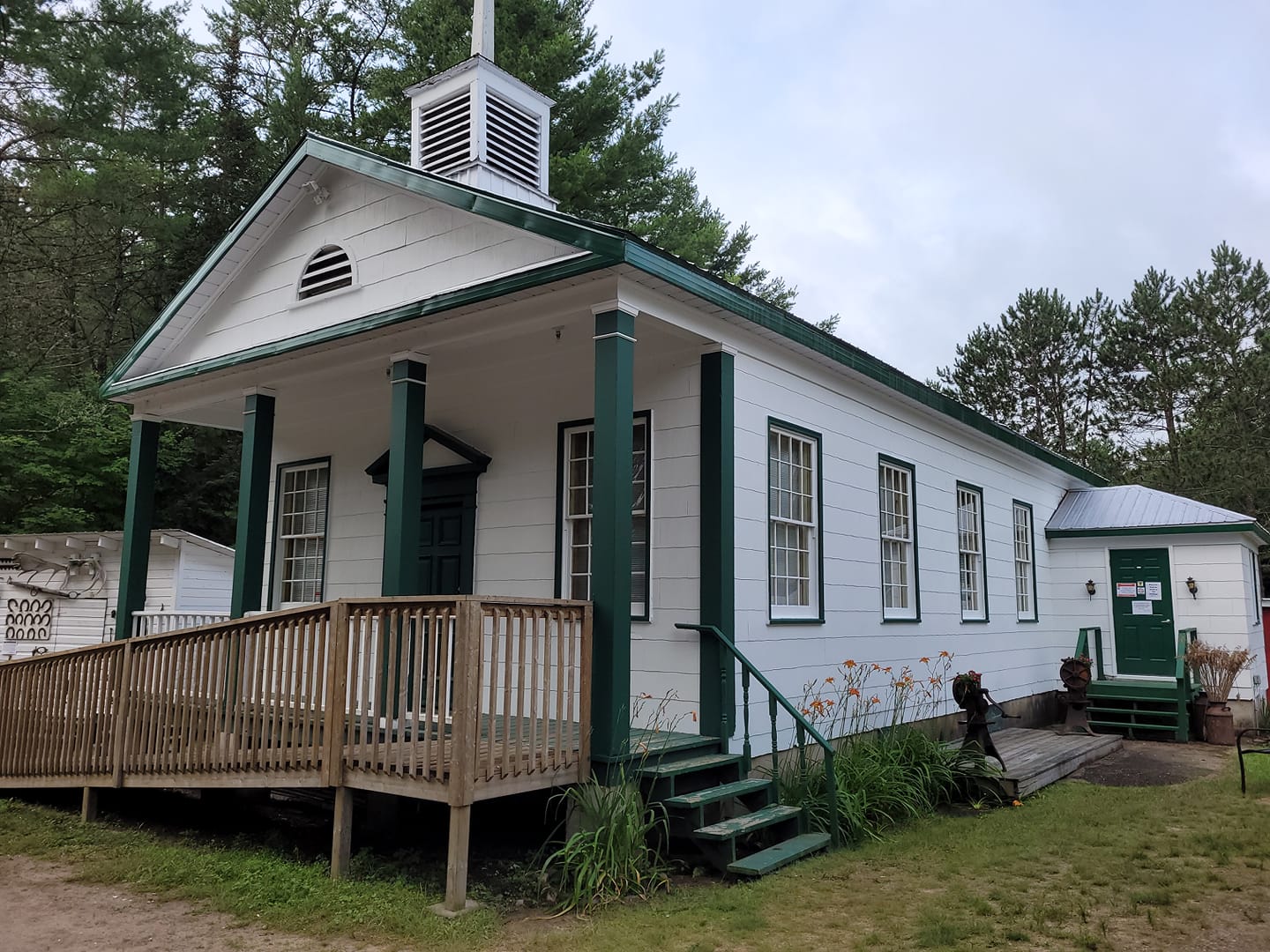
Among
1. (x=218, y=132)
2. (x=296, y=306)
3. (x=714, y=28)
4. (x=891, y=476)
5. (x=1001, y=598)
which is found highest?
(x=714, y=28)

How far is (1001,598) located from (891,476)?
3.66m

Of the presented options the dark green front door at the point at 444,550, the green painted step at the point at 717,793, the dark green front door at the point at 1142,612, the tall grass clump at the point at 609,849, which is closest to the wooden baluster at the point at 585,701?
the tall grass clump at the point at 609,849

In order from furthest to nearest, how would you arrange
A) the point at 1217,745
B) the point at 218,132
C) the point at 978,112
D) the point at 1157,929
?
the point at 978,112 < the point at 218,132 < the point at 1217,745 < the point at 1157,929

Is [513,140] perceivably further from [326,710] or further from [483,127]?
[326,710]

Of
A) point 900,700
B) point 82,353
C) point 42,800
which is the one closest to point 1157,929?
point 900,700

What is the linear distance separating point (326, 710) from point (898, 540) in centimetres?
629

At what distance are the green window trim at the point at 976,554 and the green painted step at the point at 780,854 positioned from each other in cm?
562

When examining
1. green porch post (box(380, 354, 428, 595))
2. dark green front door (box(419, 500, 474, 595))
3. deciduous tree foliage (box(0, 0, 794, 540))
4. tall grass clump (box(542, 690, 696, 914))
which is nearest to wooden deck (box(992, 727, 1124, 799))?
tall grass clump (box(542, 690, 696, 914))

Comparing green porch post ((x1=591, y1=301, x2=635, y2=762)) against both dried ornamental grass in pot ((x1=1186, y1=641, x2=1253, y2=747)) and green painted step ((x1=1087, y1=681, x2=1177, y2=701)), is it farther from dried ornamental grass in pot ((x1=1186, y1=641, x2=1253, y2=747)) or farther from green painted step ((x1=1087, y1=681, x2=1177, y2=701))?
dried ornamental grass in pot ((x1=1186, y1=641, x2=1253, y2=747))

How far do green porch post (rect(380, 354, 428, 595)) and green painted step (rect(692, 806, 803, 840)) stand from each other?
277cm

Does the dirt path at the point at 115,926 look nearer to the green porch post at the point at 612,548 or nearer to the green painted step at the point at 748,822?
the green porch post at the point at 612,548

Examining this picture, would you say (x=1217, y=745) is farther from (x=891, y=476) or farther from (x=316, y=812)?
(x=316, y=812)

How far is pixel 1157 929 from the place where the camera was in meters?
4.94

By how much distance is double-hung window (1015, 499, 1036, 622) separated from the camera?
13617 mm
